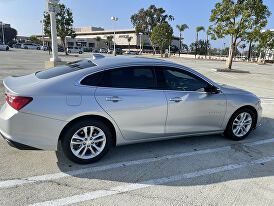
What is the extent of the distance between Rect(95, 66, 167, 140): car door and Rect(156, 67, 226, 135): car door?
171 millimetres

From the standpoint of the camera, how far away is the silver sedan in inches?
117

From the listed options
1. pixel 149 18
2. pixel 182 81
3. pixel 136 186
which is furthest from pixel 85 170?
pixel 149 18

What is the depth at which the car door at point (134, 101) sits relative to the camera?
328cm

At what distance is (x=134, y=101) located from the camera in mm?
3387

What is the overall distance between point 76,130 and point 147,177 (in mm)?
1189

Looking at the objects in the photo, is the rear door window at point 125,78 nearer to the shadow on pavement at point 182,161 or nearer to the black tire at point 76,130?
the black tire at point 76,130

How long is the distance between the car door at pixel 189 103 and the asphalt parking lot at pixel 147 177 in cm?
46

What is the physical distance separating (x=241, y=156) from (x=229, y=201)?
53.9 inches

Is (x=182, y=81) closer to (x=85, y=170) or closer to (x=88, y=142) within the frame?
(x=88, y=142)

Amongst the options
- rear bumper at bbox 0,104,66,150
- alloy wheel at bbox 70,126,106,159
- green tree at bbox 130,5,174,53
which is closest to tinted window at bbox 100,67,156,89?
alloy wheel at bbox 70,126,106,159

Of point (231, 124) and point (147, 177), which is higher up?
point (231, 124)

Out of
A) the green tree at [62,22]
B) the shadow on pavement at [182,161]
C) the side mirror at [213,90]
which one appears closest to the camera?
the shadow on pavement at [182,161]

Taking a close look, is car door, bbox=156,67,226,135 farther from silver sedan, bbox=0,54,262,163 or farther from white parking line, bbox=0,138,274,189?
white parking line, bbox=0,138,274,189

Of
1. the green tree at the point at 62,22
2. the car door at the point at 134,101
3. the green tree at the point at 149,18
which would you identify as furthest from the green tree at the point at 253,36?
the green tree at the point at 149,18
